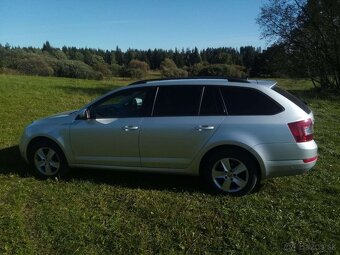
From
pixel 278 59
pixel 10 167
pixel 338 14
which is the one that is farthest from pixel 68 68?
pixel 10 167

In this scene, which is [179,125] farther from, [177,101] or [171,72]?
[171,72]

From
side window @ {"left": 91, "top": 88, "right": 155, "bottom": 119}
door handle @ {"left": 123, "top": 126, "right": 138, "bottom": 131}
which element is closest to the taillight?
side window @ {"left": 91, "top": 88, "right": 155, "bottom": 119}

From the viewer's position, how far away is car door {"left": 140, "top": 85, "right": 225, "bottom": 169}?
612cm

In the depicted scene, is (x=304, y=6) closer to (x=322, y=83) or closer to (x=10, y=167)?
(x=322, y=83)

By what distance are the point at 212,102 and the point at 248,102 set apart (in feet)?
1.63

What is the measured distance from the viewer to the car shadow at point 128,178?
6.64m

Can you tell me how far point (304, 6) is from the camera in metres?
24.1

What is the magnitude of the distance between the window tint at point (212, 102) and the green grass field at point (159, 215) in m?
1.15

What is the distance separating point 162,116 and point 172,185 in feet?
3.57

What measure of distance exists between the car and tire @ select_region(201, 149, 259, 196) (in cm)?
1

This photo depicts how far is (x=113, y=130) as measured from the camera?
21.4ft

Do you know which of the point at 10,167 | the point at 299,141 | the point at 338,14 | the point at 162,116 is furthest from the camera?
the point at 338,14

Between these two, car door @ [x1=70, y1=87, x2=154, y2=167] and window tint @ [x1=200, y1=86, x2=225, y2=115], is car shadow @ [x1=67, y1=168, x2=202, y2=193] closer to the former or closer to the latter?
car door @ [x1=70, y1=87, x2=154, y2=167]

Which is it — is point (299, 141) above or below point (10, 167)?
above
